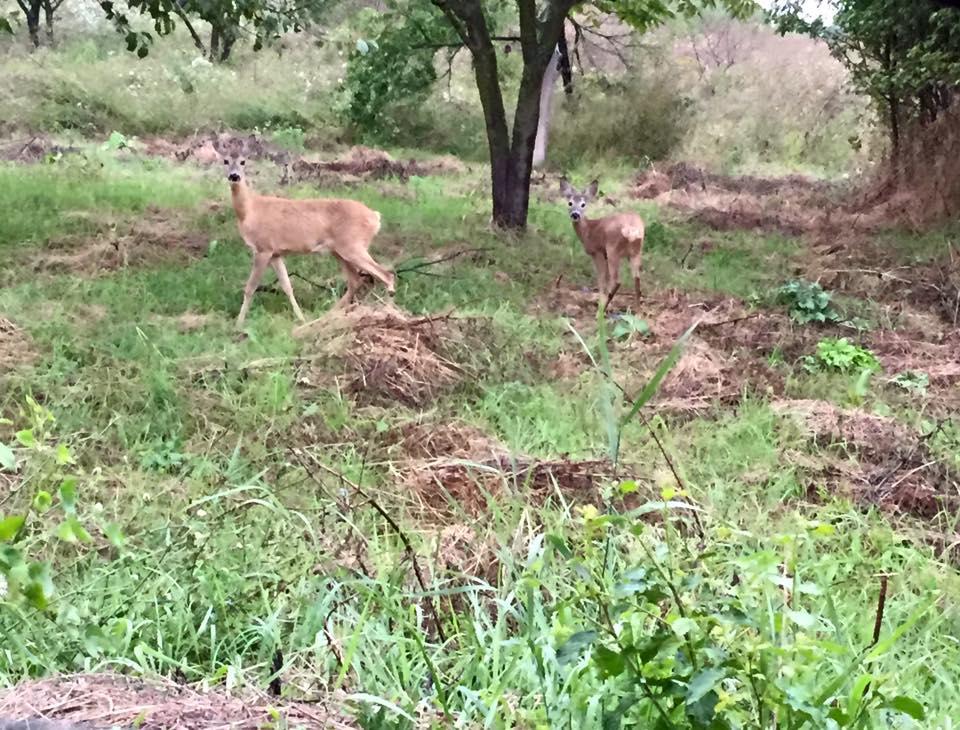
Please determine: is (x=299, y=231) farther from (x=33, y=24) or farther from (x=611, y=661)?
(x=33, y=24)

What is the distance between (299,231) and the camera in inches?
272

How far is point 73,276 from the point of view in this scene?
6719 millimetres

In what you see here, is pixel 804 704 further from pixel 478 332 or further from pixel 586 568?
pixel 478 332

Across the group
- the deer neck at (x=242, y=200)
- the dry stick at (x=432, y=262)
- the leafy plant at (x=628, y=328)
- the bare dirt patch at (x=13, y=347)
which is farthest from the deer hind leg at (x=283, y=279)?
the leafy plant at (x=628, y=328)

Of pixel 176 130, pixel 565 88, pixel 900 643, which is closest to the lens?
pixel 900 643

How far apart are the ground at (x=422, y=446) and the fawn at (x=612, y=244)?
23cm

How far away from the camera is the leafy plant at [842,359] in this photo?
5.44 m

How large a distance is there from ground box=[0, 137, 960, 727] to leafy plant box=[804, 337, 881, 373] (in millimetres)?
58

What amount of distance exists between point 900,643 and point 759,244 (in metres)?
7.65

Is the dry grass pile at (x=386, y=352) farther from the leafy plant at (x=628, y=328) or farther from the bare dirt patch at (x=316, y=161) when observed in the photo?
the bare dirt patch at (x=316, y=161)

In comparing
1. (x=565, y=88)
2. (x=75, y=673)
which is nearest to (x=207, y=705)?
(x=75, y=673)

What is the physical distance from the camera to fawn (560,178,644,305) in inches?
291

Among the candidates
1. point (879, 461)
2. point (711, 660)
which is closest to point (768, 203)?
point (879, 461)

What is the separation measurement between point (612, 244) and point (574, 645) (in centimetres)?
618
